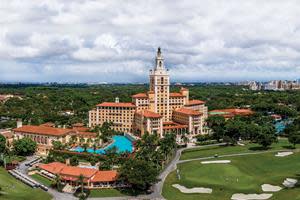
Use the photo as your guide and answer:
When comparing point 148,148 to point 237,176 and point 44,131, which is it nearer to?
point 237,176

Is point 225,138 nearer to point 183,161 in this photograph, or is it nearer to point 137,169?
point 183,161

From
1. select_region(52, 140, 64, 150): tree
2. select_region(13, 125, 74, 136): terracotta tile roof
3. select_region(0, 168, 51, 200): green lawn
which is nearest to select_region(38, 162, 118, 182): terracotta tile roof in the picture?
select_region(0, 168, 51, 200): green lawn

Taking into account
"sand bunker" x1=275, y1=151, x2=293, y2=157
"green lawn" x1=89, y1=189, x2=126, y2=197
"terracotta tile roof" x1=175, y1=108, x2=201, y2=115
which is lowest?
"green lawn" x1=89, y1=189, x2=126, y2=197

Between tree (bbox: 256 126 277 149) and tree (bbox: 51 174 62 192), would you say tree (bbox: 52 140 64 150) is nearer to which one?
tree (bbox: 51 174 62 192)

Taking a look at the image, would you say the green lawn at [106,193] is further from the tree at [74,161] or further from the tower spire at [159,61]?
the tower spire at [159,61]

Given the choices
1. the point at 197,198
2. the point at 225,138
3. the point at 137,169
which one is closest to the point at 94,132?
the point at 225,138

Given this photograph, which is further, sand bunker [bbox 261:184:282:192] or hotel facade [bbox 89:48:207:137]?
hotel facade [bbox 89:48:207:137]
